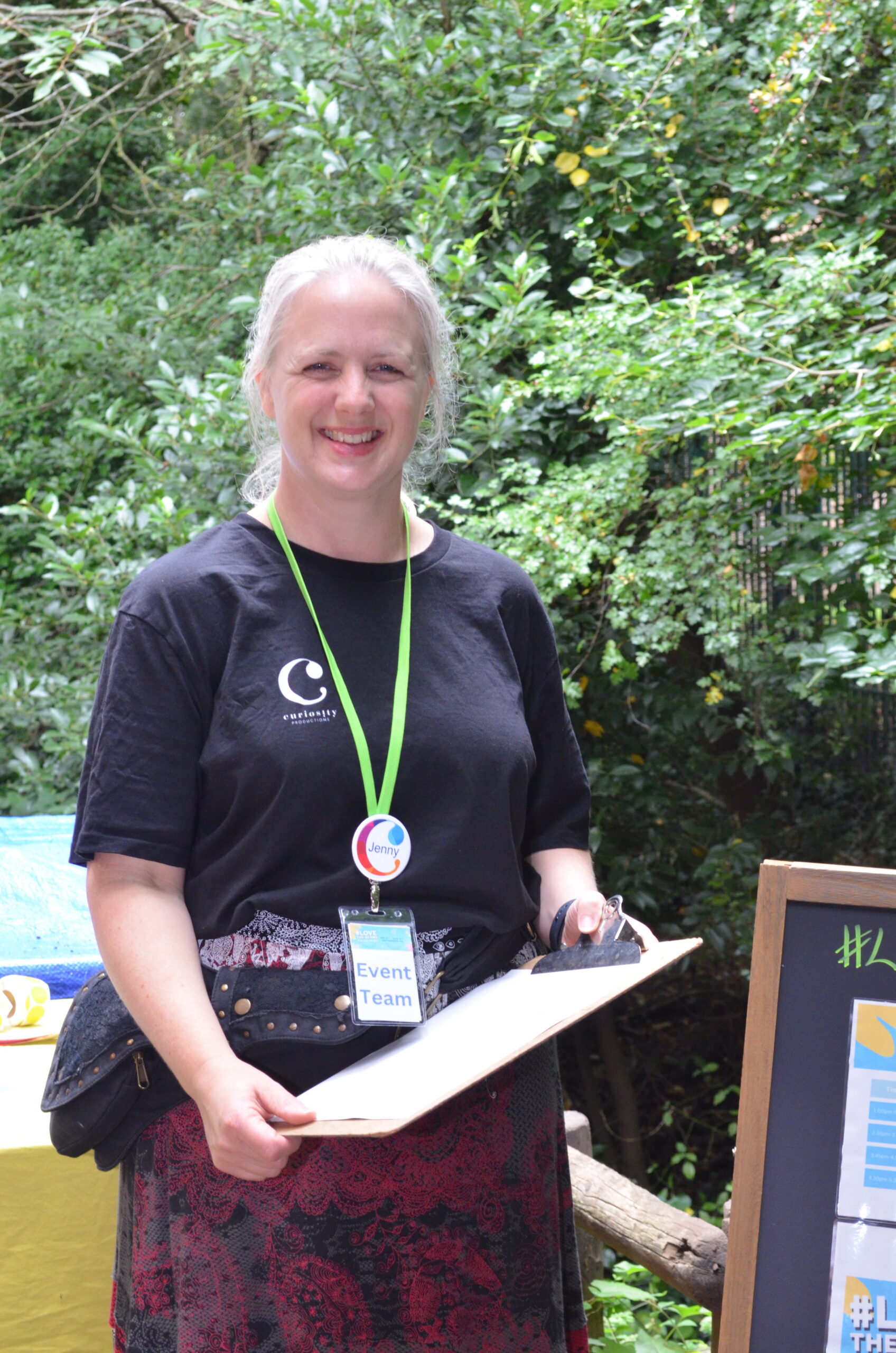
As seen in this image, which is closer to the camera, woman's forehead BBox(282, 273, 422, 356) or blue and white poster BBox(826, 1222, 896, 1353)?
blue and white poster BBox(826, 1222, 896, 1353)

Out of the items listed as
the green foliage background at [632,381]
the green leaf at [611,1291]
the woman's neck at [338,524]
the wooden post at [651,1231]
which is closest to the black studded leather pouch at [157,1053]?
the woman's neck at [338,524]

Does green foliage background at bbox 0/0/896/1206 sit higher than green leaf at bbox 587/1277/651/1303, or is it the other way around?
A: green foliage background at bbox 0/0/896/1206

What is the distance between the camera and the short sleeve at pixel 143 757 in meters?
1.40

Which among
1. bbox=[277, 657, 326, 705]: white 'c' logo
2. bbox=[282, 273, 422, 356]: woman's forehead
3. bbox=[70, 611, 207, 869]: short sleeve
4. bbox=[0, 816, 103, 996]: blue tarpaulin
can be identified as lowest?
bbox=[0, 816, 103, 996]: blue tarpaulin

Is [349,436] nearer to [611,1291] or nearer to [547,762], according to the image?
[547,762]

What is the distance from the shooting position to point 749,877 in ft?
13.5

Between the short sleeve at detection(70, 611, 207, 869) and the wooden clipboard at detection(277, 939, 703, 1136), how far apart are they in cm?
32

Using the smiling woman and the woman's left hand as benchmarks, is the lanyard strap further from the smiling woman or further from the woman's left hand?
the woman's left hand

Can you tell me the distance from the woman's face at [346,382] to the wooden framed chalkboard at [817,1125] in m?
0.67

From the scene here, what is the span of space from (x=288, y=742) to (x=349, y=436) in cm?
38

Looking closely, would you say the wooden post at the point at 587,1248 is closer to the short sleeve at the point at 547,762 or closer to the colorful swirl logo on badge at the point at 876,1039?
the short sleeve at the point at 547,762

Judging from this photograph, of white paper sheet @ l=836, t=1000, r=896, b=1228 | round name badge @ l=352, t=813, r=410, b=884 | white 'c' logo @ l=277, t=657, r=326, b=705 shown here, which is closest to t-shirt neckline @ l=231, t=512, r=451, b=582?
white 'c' logo @ l=277, t=657, r=326, b=705

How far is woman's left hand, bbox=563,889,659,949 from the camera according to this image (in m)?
1.56

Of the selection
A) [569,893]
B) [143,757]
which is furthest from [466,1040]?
[143,757]
